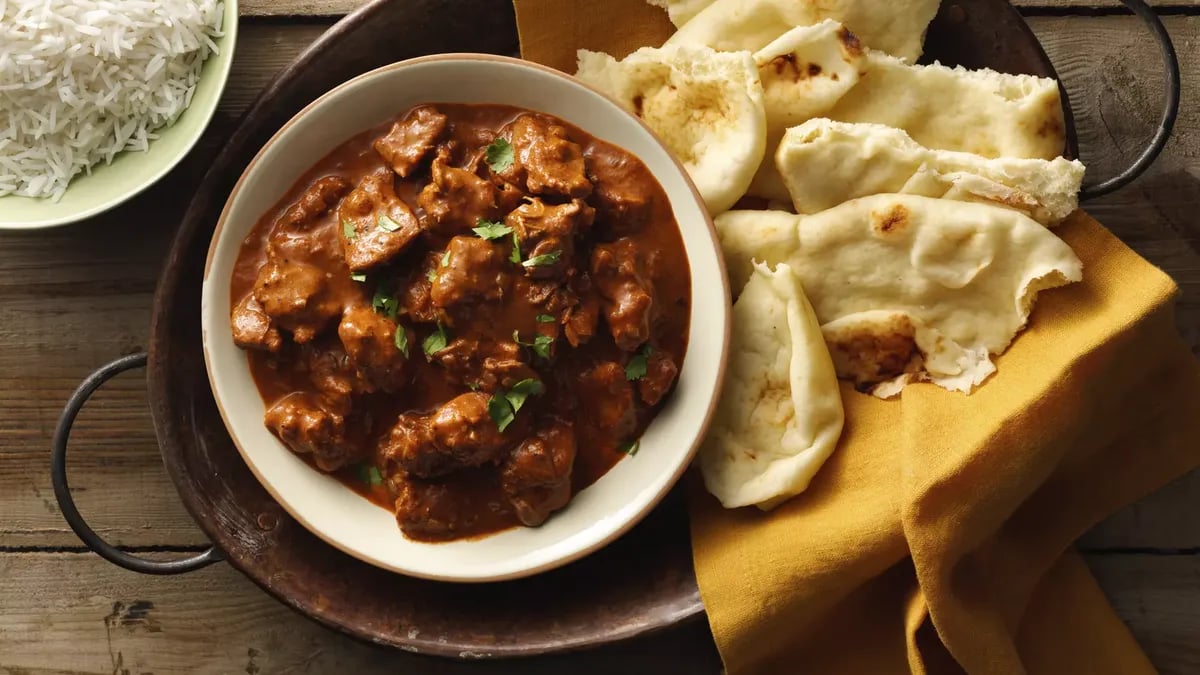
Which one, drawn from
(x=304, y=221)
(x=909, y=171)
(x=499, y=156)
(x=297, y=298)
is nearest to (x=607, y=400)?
(x=499, y=156)

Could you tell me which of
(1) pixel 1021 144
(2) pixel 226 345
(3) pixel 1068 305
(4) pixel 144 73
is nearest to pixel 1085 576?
(3) pixel 1068 305

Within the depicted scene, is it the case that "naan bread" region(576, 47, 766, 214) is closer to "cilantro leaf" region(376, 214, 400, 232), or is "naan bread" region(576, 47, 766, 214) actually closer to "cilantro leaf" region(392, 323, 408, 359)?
"cilantro leaf" region(376, 214, 400, 232)

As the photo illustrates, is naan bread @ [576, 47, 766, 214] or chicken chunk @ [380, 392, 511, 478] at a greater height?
naan bread @ [576, 47, 766, 214]

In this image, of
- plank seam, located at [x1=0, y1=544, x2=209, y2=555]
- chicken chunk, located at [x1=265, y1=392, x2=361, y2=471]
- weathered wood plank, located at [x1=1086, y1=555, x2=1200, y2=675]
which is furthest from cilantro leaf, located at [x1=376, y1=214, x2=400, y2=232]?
weathered wood plank, located at [x1=1086, y1=555, x2=1200, y2=675]

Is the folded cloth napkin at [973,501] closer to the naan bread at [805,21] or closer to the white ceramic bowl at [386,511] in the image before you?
the naan bread at [805,21]

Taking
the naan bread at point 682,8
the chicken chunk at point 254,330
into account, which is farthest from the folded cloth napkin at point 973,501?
the chicken chunk at point 254,330
